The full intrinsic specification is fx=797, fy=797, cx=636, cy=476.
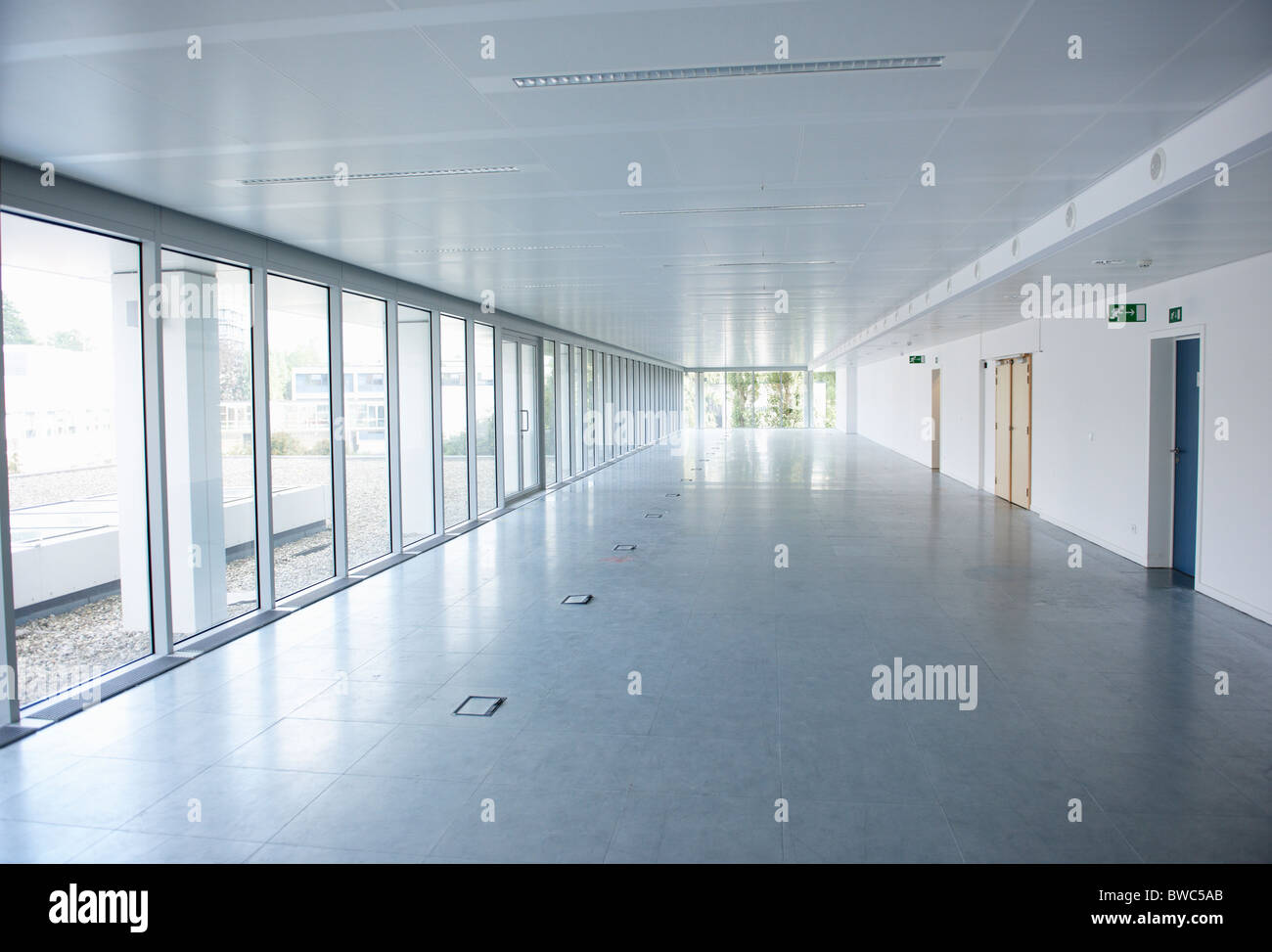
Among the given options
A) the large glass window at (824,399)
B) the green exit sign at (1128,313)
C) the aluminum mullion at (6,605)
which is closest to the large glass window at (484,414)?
the aluminum mullion at (6,605)

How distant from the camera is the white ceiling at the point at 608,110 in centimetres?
283

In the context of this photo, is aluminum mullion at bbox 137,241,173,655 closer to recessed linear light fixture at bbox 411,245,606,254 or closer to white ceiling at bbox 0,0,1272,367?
white ceiling at bbox 0,0,1272,367

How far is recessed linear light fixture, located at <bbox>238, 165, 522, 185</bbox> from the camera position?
15.2 feet

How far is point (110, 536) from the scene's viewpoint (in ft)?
20.2

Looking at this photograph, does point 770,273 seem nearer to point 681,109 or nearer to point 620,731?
point 681,109

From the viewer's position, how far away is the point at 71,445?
16.6 ft

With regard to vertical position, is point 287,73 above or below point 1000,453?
above

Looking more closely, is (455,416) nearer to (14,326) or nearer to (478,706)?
(14,326)

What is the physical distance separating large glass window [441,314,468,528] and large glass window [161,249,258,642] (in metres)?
4.05

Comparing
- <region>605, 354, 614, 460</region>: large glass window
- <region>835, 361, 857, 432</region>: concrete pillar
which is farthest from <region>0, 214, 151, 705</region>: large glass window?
<region>835, 361, 857, 432</region>: concrete pillar

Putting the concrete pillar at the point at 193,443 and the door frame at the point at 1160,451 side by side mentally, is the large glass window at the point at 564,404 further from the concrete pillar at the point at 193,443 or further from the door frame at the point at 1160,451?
the door frame at the point at 1160,451

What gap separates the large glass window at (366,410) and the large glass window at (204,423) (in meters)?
1.28
